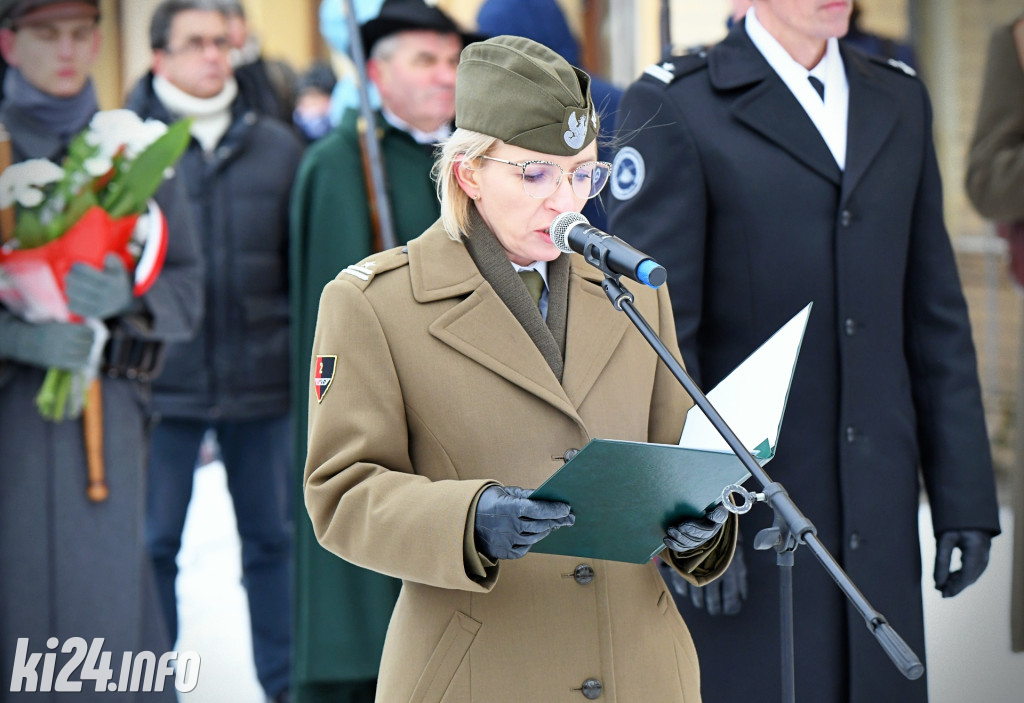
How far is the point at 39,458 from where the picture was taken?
314 centimetres

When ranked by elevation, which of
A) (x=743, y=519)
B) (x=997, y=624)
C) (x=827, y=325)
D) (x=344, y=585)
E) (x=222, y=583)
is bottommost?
(x=222, y=583)

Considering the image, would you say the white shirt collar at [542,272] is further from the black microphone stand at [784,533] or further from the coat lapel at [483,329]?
the black microphone stand at [784,533]

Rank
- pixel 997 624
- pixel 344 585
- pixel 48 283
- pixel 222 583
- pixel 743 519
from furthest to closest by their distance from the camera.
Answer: pixel 222 583, pixel 997 624, pixel 344 585, pixel 48 283, pixel 743 519

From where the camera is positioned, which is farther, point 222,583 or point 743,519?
point 222,583

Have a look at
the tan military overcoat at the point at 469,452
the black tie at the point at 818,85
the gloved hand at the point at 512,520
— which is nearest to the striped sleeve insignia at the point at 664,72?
the black tie at the point at 818,85

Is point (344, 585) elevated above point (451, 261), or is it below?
below

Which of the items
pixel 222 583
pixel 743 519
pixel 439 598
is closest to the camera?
pixel 439 598

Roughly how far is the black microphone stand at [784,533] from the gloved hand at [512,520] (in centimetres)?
20

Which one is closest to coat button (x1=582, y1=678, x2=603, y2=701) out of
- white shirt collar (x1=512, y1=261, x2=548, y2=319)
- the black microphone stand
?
the black microphone stand

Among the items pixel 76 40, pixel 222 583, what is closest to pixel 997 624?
pixel 222 583

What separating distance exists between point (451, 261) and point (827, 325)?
0.88 meters

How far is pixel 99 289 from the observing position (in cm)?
316

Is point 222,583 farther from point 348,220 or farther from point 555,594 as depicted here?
point 555,594

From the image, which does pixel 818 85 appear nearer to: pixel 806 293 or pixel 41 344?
pixel 806 293
